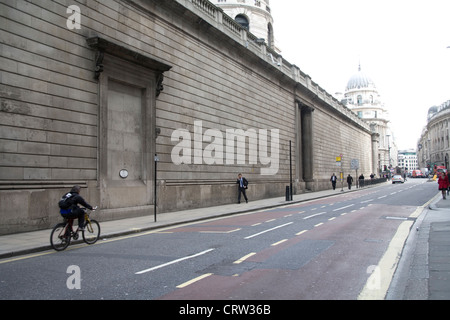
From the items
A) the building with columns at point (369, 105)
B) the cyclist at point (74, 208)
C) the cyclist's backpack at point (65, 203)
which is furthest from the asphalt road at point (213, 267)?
the building with columns at point (369, 105)

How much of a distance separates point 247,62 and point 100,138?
15184mm

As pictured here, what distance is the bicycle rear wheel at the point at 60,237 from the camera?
31.0 ft

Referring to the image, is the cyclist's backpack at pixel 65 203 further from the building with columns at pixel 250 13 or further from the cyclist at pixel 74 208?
the building with columns at pixel 250 13

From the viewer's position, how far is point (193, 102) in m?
20.8

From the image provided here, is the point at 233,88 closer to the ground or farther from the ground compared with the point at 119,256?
farther from the ground

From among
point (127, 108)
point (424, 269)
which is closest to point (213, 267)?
point (424, 269)

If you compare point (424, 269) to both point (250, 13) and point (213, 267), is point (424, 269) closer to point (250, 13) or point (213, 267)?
point (213, 267)

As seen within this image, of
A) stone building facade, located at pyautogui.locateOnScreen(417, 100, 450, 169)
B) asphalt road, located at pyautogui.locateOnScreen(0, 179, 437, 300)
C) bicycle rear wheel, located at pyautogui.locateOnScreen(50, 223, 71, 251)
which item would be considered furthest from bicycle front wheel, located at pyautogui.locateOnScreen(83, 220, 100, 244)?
stone building facade, located at pyautogui.locateOnScreen(417, 100, 450, 169)

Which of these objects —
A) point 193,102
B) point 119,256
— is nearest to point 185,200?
point 193,102

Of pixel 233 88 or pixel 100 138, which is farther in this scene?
pixel 233 88

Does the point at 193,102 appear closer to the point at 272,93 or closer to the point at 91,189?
the point at 91,189

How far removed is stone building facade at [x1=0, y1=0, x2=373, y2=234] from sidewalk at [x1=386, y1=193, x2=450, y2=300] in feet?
35.3

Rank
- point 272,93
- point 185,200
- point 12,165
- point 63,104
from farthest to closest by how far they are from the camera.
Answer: point 272,93 → point 185,200 → point 63,104 → point 12,165

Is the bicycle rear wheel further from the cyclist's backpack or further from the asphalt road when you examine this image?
the cyclist's backpack
